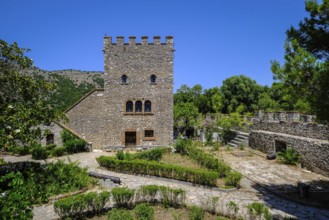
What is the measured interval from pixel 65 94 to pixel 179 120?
24.8 m

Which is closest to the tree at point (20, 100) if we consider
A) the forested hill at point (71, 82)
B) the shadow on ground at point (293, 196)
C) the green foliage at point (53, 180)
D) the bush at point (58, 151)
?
the green foliage at point (53, 180)

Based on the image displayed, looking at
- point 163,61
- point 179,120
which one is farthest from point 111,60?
point 179,120

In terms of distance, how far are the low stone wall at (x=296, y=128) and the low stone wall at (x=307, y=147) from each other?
1.28 ft

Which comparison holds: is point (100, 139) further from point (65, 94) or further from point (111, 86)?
point (65, 94)

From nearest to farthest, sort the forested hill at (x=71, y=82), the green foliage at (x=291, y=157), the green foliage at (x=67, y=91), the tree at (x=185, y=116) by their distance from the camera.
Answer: the green foliage at (x=291, y=157) → the tree at (x=185, y=116) → the green foliage at (x=67, y=91) → the forested hill at (x=71, y=82)

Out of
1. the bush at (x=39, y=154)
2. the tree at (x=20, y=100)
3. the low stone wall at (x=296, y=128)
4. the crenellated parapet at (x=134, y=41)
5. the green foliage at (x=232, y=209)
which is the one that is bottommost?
the green foliage at (x=232, y=209)

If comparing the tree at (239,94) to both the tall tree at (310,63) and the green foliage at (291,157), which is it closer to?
the green foliage at (291,157)

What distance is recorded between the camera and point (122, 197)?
896cm

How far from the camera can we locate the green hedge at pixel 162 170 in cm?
1144

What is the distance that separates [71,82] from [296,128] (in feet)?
153

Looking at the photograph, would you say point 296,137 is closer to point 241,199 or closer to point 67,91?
point 241,199

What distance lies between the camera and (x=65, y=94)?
43062 mm

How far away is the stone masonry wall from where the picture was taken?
2206 centimetres

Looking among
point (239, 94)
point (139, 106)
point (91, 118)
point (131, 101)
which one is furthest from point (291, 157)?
point (239, 94)
